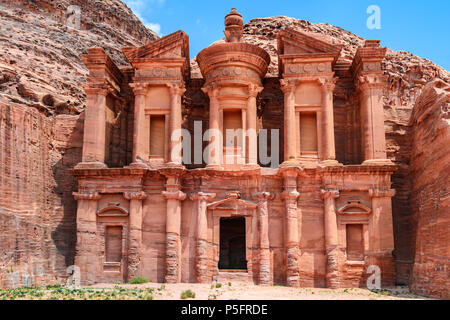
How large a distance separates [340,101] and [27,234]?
16.6 m

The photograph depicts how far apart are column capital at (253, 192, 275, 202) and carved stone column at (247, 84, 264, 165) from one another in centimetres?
155

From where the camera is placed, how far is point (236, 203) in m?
23.1

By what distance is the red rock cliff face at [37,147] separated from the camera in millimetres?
20766

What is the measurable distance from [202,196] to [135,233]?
3.48 meters

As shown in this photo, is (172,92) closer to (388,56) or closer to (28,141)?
(28,141)

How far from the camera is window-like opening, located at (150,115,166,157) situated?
24.9 m

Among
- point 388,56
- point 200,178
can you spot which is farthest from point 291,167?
point 388,56

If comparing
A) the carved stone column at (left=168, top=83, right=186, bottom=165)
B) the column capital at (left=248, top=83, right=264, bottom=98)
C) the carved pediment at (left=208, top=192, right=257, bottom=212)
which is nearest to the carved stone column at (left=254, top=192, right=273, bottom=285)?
the carved pediment at (left=208, top=192, right=257, bottom=212)

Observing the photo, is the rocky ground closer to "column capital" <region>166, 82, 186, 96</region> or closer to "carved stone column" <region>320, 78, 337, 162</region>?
"carved stone column" <region>320, 78, 337, 162</region>

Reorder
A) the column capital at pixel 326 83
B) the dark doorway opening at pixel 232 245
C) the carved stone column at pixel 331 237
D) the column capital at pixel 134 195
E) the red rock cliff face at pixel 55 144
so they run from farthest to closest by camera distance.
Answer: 1. the dark doorway opening at pixel 232 245
2. the column capital at pixel 326 83
3. the column capital at pixel 134 195
4. the carved stone column at pixel 331 237
5. the red rock cliff face at pixel 55 144

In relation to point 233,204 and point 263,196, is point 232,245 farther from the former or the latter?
point 263,196

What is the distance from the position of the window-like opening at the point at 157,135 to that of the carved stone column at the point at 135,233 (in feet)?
8.80

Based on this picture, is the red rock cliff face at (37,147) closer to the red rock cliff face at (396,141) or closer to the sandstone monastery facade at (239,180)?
the sandstone monastery facade at (239,180)

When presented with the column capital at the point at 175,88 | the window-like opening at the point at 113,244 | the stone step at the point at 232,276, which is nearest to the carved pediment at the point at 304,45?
the column capital at the point at 175,88
